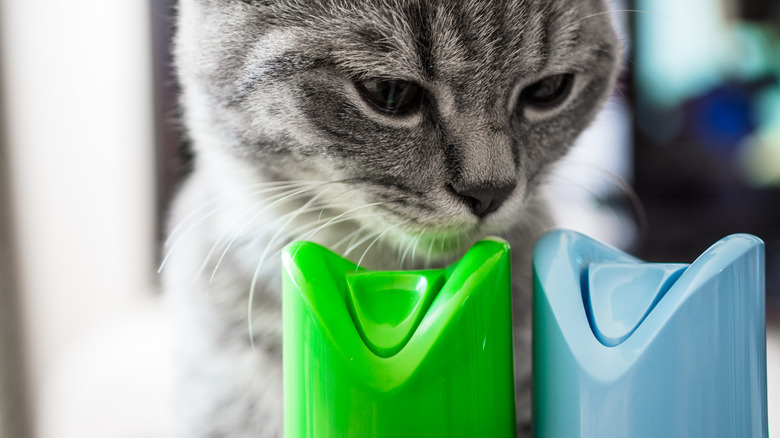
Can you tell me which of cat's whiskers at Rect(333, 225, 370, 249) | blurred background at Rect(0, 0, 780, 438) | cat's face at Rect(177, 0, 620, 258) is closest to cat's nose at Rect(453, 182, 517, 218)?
cat's face at Rect(177, 0, 620, 258)

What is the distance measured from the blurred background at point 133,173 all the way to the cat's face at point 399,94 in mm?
384

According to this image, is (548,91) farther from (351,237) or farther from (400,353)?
(400,353)

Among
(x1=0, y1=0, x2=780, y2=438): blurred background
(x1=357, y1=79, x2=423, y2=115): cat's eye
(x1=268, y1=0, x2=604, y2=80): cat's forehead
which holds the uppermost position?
(x1=268, y1=0, x2=604, y2=80): cat's forehead

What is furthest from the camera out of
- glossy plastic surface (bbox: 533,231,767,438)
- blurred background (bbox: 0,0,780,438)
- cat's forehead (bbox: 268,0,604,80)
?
blurred background (bbox: 0,0,780,438)

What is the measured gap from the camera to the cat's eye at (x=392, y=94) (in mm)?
515

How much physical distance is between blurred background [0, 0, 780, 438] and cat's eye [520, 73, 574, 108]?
283 mm

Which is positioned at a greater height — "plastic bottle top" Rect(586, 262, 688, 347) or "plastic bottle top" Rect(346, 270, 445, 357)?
"plastic bottle top" Rect(586, 262, 688, 347)

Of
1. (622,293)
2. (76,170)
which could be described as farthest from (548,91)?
(76,170)

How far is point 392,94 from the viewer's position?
521 mm

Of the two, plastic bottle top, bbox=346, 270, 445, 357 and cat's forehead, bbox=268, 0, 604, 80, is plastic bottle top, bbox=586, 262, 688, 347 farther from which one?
cat's forehead, bbox=268, 0, 604, 80

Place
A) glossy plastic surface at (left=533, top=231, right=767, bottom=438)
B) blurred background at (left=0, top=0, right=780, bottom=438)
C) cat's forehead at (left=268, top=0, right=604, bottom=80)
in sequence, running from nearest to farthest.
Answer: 1. glossy plastic surface at (left=533, top=231, right=767, bottom=438)
2. cat's forehead at (left=268, top=0, right=604, bottom=80)
3. blurred background at (left=0, top=0, right=780, bottom=438)

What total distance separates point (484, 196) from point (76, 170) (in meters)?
0.92

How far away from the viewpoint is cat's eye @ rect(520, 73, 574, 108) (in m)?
0.58

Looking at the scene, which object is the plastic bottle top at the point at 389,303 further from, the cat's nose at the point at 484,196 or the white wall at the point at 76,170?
the white wall at the point at 76,170
